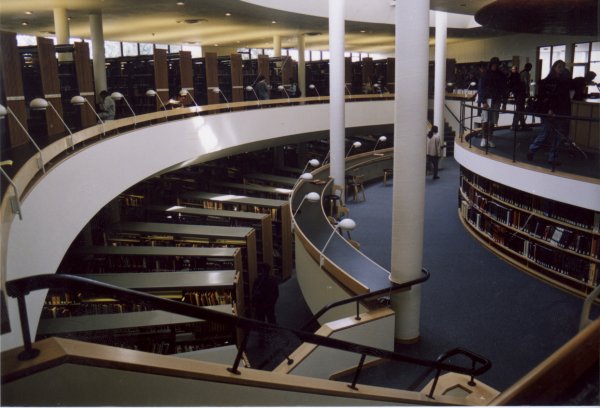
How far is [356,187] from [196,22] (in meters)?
7.26

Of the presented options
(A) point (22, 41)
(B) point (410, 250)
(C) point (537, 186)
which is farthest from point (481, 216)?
(A) point (22, 41)

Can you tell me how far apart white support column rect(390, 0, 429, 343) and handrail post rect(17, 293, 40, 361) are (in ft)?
14.5

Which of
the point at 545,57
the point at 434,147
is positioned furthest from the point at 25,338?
the point at 545,57

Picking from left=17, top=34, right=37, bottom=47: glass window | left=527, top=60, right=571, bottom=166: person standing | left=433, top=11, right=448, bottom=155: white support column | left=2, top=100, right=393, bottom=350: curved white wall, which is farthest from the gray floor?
left=17, top=34, right=37, bottom=47: glass window

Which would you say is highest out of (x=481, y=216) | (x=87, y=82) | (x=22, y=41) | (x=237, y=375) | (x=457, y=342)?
(x=22, y=41)

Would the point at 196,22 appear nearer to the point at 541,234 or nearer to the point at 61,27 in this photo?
the point at 61,27

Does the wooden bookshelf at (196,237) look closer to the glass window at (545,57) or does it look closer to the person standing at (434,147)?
the person standing at (434,147)

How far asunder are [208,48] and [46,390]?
76.8ft

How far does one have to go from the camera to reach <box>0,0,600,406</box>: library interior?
2.09 metres

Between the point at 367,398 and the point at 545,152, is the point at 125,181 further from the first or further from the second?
the point at 545,152

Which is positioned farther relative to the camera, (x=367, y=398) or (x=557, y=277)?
(x=557, y=277)

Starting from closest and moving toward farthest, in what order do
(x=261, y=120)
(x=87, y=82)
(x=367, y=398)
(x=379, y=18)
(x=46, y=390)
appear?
1. (x=46, y=390)
2. (x=367, y=398)
3. (x=87, y=82)
4. (x=261, y=120)
5. (x=379, y=18)

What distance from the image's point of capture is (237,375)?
2.31 metres

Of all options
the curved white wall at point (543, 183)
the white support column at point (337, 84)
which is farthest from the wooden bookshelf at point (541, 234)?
the white support column at point (337, 84)
